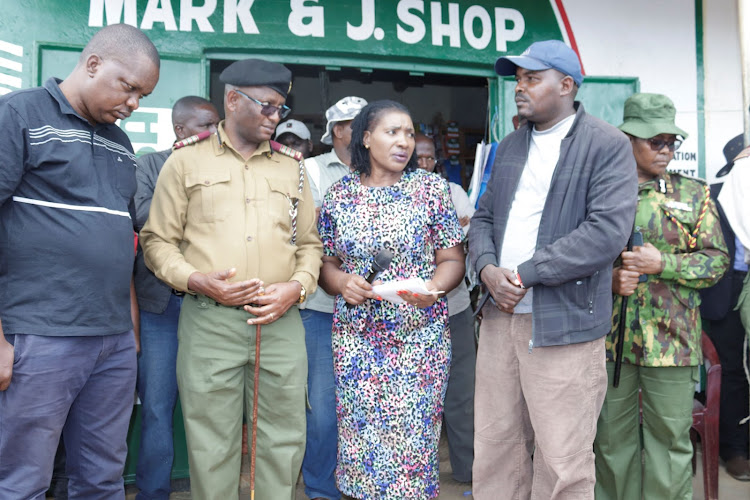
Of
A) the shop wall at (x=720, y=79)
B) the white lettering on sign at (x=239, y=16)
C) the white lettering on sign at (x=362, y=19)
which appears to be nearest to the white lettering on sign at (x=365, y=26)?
the white lettering on sign at (x=362, y=19)

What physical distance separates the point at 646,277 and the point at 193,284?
7.09 feet

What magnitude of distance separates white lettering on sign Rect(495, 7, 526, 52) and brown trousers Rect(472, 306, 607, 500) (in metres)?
2.65

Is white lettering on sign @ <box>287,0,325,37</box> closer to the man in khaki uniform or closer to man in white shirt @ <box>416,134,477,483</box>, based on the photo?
man in white shirt @ <box>416,134,477,483</box>

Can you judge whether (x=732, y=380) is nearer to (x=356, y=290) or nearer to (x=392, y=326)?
(x=392, y=326)

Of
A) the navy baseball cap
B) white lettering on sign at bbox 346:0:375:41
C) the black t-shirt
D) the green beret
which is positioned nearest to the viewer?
the black t-shirt

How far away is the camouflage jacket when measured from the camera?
322 centimetres

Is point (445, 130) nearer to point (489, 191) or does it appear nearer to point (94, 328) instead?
point (489, 191)

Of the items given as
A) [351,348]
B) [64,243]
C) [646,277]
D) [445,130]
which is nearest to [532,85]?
[646,277]

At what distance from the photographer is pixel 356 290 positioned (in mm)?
3045

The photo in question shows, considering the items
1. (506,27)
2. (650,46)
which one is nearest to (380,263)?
(506,27)

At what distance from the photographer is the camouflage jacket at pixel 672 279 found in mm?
3217

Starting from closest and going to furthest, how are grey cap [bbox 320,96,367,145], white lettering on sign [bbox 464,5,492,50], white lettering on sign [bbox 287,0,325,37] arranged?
grey cap [bbox 320,96,367,145] < white lettering on sign [bbox 287,0,325,37] < white lettering on sign [bbox 464,5,492,50]

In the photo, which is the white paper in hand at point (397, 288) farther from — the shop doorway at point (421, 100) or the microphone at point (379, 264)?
the shop doorway at point (421, 100)

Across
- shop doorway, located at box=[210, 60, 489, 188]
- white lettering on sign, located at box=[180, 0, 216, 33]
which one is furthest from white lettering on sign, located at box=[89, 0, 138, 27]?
shop doorway, located at box=[210, 60, 489, 188]
